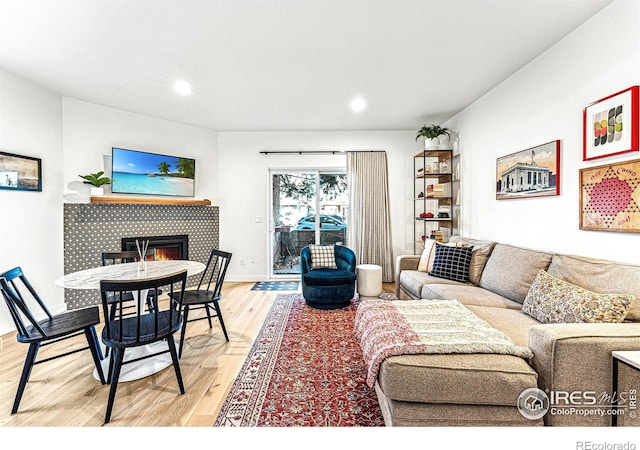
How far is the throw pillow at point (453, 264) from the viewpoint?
10.3ft

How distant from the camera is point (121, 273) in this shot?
7.77ft

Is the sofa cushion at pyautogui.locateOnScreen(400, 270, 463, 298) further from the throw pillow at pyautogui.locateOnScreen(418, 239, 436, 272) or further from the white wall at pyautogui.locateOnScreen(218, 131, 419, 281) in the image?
the white wall at pyautogui.locateOnScreen(218, 131, 419, 281)

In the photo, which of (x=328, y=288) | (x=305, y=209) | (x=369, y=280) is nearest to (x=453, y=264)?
(x=369, y=280)

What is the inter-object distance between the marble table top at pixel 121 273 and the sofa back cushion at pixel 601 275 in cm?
275

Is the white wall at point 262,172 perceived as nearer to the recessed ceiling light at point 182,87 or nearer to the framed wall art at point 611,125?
the recessed ceiling light at point 182,87

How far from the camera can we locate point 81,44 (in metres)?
2.51

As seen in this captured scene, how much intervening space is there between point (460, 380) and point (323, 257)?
9.03 ft

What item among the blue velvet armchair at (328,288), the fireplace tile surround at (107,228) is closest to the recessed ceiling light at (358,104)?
the blue velvet armchair at (328,288)

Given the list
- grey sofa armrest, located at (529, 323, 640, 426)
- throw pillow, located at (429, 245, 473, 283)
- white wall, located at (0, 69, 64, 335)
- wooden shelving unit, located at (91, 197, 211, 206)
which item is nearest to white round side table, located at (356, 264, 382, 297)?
throw pillow, located at (429, 245, 473, 283)

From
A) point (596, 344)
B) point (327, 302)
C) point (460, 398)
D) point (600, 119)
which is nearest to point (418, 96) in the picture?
point (600, 119)

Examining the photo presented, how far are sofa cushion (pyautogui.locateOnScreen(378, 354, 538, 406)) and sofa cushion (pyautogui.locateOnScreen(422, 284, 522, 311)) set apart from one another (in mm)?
997

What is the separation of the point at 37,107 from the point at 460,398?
4.70 metres

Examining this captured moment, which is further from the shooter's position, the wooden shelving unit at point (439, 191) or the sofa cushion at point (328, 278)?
the wooden shelving unit at point (439, 191)

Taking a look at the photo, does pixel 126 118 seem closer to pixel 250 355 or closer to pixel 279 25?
pixel 279 25
